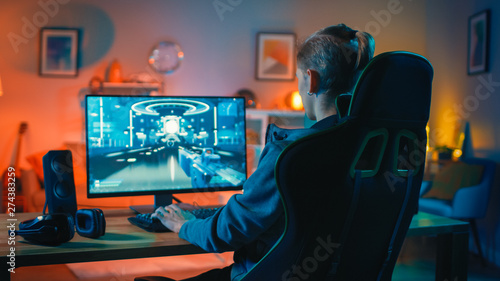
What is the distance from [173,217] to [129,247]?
20cm

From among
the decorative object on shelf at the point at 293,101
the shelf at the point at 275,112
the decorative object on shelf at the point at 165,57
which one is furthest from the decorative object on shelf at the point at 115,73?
the decorative object on shelf at the point at 293,101

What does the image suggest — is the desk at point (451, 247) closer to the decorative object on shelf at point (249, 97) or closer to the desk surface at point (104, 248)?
the desk surface at point (104, 248)

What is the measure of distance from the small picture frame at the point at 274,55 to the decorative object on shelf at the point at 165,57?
101 cm

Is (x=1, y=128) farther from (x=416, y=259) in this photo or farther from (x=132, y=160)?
(x=416, y=259)

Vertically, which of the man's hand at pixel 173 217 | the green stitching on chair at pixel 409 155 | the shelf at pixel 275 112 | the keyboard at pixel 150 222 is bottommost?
the keyboard at pixel 150 222

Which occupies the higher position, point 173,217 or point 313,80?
point 313,80

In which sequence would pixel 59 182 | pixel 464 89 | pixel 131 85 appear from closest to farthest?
pixel 59 182 < pixel 464 89 < pixel 131 85

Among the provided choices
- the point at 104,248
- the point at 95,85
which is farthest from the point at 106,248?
the point at 95,85

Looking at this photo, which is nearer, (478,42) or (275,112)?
(478,42)

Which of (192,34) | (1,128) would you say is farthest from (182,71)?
(1,128)

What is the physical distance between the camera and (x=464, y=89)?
14.9 feet

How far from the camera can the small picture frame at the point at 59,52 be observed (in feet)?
17.4

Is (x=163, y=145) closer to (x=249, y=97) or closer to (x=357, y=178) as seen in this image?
(x=357, y=178)

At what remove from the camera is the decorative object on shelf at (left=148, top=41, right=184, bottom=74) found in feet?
18.0
